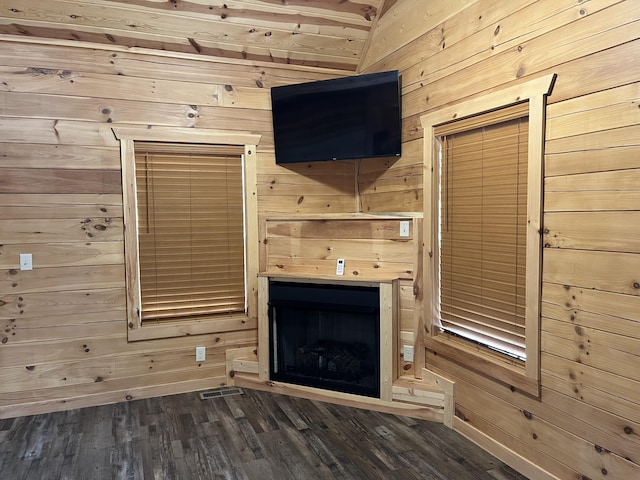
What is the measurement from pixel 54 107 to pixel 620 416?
3.82 metres

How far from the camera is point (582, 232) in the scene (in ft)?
7.22

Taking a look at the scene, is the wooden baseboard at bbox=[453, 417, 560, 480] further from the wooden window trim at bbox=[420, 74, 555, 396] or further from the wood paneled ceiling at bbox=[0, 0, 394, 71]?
the wood paneled ceiling at bbox=[0, 0, 394, 71]

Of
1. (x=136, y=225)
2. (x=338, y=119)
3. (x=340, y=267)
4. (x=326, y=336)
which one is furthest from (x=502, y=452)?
(x=136, y=225)

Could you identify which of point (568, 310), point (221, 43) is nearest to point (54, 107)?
point (221, 43)

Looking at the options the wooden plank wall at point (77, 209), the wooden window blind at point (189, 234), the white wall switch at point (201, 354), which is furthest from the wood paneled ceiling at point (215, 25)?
the white wall switch at point (201, 354)

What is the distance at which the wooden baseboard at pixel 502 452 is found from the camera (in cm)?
247

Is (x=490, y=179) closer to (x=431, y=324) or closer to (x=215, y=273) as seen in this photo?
(x=431, y=324)

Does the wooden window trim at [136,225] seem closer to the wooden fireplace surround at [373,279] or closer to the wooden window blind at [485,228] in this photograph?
the wooden fireplace surround at [373,279]

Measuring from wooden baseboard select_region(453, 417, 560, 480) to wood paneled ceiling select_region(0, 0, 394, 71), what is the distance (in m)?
2.93

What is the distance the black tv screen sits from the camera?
347cm

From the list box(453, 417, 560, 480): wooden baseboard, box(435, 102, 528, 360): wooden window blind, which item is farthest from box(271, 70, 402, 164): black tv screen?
box(453, 417, 560, 480): wooden baseboard

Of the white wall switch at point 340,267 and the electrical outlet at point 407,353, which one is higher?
the white wall switch at point 340,267

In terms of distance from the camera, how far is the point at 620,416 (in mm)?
2062

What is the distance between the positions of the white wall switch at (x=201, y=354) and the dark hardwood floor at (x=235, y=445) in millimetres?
369
